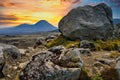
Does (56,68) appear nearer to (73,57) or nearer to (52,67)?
(52,67)

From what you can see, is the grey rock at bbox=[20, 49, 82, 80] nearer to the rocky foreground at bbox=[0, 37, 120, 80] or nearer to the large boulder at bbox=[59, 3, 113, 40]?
the rocky foreground at bbox=[0, 37, 120, 80]

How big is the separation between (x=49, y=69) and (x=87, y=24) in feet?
73.7

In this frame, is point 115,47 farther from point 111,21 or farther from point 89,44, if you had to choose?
point 111,21

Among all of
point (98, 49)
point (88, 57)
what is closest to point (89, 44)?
point (98, 49)

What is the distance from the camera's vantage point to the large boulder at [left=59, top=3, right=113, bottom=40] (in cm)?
3919

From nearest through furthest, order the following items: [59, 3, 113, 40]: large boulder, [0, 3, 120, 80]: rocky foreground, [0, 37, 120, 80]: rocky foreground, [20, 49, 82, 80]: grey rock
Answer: [20, 49, 82, 80]: grey rock < [0, 37, 120, 80]: rocky foreground < [0, 3, 120, 80]: rocky foreground < [59, 3, 113, 40]: large boulder

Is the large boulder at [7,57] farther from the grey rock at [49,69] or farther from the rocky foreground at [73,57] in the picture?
the grey rock at [49,69]

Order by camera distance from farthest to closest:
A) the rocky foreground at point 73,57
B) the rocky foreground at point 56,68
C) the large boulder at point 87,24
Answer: the large boulder at point 87,24 < the rocky foreground at point 73,57 < the rocky foreground at point 56,68

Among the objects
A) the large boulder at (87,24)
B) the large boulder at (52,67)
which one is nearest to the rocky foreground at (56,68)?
the large boulder at (52,67)

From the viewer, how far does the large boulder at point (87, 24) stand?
39.2 m

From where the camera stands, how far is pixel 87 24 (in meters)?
39.5

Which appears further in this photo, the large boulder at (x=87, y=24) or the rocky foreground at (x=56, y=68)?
the large boulder at (x=87, y=24)

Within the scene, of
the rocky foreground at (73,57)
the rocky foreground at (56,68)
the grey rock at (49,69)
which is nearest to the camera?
the grey rock at (49,69)

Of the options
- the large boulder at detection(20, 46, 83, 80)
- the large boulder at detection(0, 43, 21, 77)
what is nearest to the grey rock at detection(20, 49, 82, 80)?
the large boulder at detection(20, 46, 83, 80)
